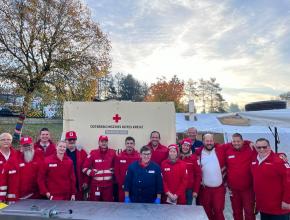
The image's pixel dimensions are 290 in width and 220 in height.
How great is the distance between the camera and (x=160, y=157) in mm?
5992

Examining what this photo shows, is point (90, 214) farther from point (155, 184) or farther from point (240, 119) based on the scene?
point (240, 119)

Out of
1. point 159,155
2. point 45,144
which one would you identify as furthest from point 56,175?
point 159,155

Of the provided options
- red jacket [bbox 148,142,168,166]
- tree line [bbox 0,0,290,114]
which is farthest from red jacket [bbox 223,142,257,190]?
tree line [bbox 0,0,290,114]

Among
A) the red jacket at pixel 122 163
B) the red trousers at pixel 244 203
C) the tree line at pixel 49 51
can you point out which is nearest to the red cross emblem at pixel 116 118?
the red jacket at pixel 122 163

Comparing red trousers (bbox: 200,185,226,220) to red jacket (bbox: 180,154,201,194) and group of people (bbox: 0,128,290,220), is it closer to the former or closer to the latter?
group of people (bbox: 0,128,290,220)

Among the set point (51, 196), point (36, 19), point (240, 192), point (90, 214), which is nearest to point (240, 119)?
point (240, 192)

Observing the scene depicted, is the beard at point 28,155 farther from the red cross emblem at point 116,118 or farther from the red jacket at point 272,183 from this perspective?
the red jacket at point 272,183

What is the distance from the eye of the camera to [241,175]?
559 centimetres

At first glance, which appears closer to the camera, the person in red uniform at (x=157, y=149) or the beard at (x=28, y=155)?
the beard at (x=28, y=155)

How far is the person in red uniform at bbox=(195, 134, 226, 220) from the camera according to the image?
18.8 feet

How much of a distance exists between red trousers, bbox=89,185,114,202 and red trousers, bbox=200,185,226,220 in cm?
166

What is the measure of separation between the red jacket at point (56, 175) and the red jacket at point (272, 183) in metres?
2.99

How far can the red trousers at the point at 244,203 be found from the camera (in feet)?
18.5

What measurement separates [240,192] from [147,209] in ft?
9.86
